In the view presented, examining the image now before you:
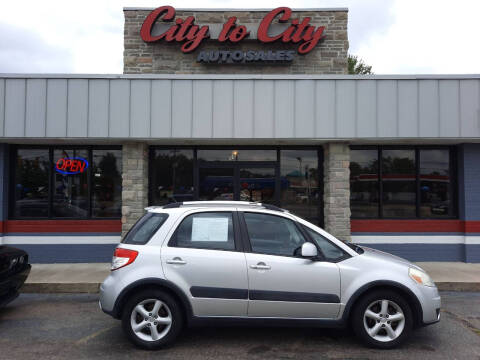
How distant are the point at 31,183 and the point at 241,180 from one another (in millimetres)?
5314

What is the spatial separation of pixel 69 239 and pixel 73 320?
4085 mm

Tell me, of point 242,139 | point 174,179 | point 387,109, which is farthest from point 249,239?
point 387,109

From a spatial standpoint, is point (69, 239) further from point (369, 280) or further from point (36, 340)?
point (369, 280)

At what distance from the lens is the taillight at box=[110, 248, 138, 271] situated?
443 centimetres

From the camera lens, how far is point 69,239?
29.9 ft

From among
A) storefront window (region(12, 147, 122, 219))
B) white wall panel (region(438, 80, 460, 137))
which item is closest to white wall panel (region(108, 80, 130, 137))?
storefront window (region(12, 147, 122, 219))

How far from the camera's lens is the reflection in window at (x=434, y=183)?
9.42 m

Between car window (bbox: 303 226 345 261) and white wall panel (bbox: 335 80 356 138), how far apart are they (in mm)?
4278

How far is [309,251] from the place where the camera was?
4270 mm

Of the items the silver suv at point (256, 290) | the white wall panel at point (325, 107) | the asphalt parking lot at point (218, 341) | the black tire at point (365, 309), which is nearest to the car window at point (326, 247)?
the silver suv at point (256, 290)

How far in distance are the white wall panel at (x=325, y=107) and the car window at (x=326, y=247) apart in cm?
417

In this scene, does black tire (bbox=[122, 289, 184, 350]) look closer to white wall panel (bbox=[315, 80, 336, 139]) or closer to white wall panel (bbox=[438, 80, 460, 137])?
white wall panel (bbox=[315, 80, 336, 139])

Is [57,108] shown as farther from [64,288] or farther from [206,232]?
[206,232]

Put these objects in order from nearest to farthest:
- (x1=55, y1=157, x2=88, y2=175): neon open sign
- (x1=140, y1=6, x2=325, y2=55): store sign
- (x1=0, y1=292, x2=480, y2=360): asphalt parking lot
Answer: (x1=0, y1=292, x2=480, y2=360): asphalt parking lot
(x1=55, y1=157, x2=88, y2=175): neon open sign
(x1=140, y1=6, x2=325, y2=55): store sign
